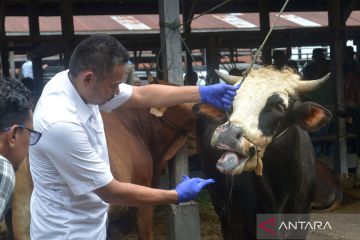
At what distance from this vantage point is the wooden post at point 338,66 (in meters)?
7.88

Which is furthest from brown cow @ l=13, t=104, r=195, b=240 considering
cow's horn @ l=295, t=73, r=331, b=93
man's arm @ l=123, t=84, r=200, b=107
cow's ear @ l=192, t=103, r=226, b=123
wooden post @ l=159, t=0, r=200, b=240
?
cow's horn @ l=295, t=73, r=331, b=93

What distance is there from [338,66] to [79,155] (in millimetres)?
6245

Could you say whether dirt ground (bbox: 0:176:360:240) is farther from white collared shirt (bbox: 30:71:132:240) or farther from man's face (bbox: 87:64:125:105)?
man's face (bbox: 87:64:125:105)

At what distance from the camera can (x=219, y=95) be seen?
3.49 m

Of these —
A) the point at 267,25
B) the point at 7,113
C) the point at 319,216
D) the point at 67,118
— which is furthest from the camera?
the point at 267,25

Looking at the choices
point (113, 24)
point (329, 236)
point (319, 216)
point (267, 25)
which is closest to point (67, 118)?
point (329, 236)

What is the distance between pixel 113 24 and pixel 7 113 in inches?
421

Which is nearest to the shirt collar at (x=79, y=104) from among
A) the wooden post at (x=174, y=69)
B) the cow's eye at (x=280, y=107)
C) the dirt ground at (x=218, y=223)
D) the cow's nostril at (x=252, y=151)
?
the cow's nostril at (x=252, y=151)

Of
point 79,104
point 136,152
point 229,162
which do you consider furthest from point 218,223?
point 79,104

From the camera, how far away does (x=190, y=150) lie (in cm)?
590

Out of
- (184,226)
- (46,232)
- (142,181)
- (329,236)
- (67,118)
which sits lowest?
(329,236)

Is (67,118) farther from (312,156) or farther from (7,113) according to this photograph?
(312,156)

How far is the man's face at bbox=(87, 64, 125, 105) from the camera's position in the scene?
2520mm

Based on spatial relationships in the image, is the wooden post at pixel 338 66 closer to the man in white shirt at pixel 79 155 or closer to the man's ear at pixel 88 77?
the man in white shirt at pixel 79 155
